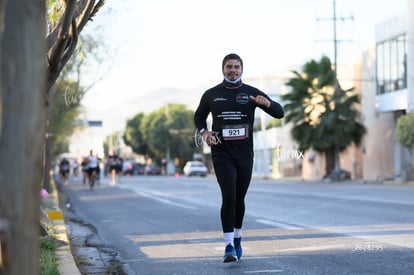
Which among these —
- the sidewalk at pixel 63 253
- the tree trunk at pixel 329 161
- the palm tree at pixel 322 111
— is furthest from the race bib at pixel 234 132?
the tree trunk at pixel 329 161

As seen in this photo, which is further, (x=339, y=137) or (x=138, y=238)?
(x=339, y=137)

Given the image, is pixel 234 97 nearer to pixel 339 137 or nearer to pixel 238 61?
pixel 238 61

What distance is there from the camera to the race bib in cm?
785

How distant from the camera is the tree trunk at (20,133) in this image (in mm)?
3342

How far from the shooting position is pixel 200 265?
8.12 m

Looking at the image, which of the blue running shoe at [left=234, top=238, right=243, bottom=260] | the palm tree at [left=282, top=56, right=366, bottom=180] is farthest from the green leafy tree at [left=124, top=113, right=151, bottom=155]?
the blue running shoe at [left=234, top=238, right=243, bottom=260]

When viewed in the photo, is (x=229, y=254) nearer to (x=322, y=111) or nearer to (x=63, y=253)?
(x=63, y=253)

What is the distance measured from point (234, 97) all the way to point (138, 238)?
174 inches

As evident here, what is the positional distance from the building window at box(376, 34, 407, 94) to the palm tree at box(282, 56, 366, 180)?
2.55 m

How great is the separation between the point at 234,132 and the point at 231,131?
31 millimetres

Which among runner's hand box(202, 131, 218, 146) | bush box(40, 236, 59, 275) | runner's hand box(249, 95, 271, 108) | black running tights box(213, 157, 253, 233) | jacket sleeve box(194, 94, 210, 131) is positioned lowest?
bush box(40, 236, 59, 275)

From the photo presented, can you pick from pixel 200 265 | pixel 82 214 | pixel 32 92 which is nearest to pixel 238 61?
pixel 200 265

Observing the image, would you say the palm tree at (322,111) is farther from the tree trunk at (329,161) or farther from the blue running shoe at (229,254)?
the blue running shoe at (229,254)

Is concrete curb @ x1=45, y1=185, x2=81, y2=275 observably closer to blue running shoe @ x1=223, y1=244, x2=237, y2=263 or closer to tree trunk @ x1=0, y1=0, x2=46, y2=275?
blue running shoe @ x1=223, y1=244, x2=237, y2=263
